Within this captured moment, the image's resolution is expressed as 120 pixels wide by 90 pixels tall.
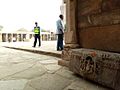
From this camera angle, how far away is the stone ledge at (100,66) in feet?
6.91

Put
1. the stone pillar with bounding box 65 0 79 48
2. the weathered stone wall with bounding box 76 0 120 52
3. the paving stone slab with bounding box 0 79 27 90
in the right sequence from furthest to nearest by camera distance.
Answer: the stone pillar with bounding box 65 0 79 48 → the weathered stone wall with bounding box 76 0 120 52 → the paving stone slab with bounding box 0 79 27 90

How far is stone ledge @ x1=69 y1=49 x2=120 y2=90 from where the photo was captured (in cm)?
211

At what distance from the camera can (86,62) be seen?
261 cm

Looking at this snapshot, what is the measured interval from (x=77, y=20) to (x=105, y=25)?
856 mm

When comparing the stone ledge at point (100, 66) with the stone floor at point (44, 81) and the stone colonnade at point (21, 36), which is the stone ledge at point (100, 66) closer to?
the stone floor at point (44, 81)

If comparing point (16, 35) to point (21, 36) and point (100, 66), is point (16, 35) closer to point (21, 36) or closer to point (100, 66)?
point (21, 36)

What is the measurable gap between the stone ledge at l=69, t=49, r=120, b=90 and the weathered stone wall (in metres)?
0.30

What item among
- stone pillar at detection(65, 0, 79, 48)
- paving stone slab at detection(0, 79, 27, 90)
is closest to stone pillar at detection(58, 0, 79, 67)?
stone pillar at detection(65, 0, 79, 48)

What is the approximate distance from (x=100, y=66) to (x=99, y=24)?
787 millimetres

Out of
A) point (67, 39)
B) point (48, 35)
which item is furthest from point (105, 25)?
point (48, 35)

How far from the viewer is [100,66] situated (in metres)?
2.33

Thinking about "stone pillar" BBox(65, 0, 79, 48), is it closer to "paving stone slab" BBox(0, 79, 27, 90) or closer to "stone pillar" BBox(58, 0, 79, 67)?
"stone pillar" BBox(58, 0, 79, 67)

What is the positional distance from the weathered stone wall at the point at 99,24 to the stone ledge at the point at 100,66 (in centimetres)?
30

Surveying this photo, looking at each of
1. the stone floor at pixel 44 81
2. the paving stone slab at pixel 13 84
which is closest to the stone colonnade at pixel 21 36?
the stone floor at pixel 44 81
